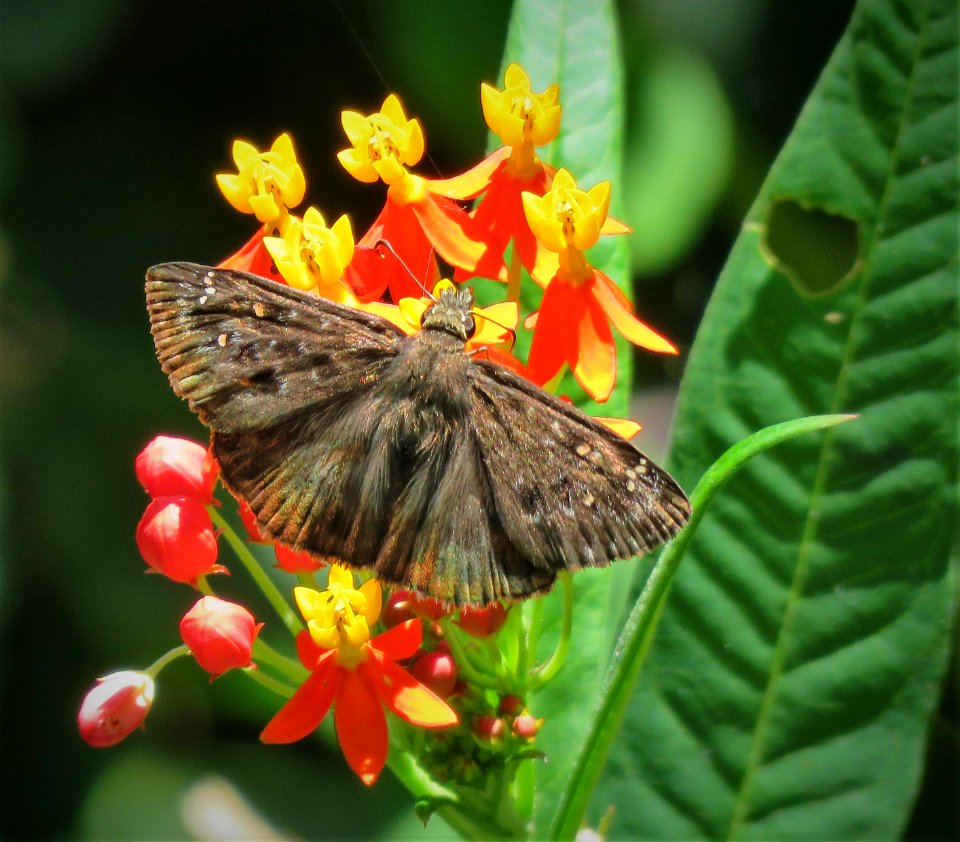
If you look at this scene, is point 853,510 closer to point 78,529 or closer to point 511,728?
point 511,728

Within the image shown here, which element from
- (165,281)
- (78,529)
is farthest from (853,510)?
(78,529)

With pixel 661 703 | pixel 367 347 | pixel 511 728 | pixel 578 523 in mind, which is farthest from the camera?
pixel 661 703

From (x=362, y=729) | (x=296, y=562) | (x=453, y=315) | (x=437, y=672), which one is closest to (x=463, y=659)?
(x=437, y=672)

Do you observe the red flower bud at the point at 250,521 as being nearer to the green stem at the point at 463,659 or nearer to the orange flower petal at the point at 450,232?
the green stem at the point at 463,659

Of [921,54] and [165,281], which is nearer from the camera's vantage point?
[165,281]

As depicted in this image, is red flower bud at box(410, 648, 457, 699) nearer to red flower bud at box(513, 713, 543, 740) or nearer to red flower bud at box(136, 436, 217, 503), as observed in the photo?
red flower bud at box(513, 713, 543, 740)

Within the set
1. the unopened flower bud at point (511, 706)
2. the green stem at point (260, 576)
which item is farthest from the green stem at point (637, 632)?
the green stem at point (260, 576)
